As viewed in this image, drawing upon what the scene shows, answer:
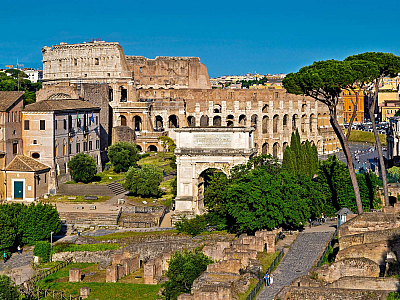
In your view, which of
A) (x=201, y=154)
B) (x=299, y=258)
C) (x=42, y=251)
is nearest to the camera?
(x=299, y=258)

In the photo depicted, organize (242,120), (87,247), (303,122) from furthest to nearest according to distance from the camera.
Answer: (303,122) < (242,120) < (87,247)

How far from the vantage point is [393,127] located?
71438 millimetres

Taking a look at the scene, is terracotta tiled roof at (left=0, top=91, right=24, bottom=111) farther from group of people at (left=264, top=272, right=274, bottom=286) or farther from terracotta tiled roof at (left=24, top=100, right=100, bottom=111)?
group of people at (left=264, top=272, right=274, bottom=286)

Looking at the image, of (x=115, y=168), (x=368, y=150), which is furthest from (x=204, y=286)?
(x=368, y=150)

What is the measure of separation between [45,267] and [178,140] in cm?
1147

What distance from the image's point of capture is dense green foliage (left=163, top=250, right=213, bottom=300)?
3068cm

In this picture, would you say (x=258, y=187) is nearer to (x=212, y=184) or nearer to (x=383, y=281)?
(x=212, y=184)

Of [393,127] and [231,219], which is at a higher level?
[393,127]

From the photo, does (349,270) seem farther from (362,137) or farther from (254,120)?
(362,137)

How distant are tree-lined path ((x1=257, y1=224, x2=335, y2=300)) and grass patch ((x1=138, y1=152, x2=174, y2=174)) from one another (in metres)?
26.2

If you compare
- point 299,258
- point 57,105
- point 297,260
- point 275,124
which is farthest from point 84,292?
point 275,124

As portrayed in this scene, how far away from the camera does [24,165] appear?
54562mm

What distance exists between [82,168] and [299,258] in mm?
27427

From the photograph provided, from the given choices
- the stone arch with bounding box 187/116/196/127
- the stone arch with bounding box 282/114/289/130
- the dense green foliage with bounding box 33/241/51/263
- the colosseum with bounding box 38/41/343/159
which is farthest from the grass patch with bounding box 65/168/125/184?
the stone arch with bounding box 282/114/289/130
